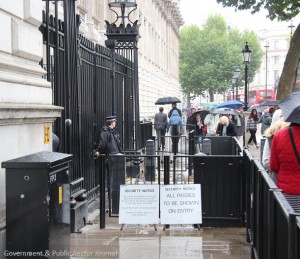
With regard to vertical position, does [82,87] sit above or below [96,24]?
below

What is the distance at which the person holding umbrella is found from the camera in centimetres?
608

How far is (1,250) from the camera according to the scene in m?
5.87

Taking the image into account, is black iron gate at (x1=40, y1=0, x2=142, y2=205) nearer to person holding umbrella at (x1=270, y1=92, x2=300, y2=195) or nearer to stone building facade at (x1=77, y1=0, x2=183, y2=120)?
person holding umbrella at (x1=270, y1=92, x2=300, y2=195)

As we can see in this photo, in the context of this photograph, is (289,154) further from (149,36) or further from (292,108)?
(149,36)

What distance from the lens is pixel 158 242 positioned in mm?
7941

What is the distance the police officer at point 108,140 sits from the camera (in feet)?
38.4

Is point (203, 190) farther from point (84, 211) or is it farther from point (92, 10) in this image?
point (92, 10)

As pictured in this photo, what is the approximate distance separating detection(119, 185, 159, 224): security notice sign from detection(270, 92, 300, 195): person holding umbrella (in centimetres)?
273

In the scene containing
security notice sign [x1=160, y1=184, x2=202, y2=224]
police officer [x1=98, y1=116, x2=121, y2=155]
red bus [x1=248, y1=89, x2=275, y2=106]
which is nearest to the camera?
security notice sign [x1=160, y1=184, x2=202, y2=224]

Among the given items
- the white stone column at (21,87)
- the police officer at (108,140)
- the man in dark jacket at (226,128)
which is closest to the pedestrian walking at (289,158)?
the white stone column at (21,87)

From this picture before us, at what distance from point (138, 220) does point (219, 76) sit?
80.1 m

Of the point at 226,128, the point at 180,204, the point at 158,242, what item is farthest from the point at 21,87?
the point at 226,128

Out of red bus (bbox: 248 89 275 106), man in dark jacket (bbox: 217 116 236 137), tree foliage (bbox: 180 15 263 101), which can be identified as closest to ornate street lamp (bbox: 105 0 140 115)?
man in dark jacket (bbox: 217 116 236 137)

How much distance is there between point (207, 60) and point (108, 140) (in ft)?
254
